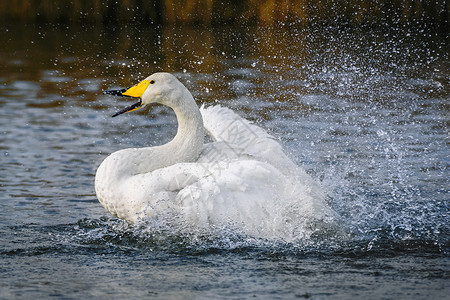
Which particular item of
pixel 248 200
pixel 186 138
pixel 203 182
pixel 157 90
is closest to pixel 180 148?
pixel 186 138

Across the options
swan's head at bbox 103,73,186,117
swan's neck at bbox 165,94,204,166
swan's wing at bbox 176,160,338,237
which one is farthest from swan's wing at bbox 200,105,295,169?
swan's head at bbox 103,73,186,117

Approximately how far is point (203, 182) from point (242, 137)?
3.72 feet

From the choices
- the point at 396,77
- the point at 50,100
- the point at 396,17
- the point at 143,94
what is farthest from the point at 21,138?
the point at 396,17

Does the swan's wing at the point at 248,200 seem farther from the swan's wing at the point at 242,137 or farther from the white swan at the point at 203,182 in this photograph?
the swan's wing at the point at 242,137

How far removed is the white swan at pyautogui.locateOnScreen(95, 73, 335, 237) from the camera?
5.86 meters

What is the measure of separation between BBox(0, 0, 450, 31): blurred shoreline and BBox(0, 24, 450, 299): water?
999 millimetres

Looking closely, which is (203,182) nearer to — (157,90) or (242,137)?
(157,90)

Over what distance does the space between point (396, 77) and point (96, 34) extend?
26.5 feet

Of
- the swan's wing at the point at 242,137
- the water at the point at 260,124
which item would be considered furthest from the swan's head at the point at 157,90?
the water at the point at 260,124

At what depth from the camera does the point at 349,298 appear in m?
4.87

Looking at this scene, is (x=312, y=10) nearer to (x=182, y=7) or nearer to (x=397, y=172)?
(x=182, y=7)

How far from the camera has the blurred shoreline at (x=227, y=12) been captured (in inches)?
734

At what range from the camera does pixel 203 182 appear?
19.2ft

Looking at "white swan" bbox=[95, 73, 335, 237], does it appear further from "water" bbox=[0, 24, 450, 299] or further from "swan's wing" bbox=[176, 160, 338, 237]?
"water" bbox=[0, 24, 450, 299]
